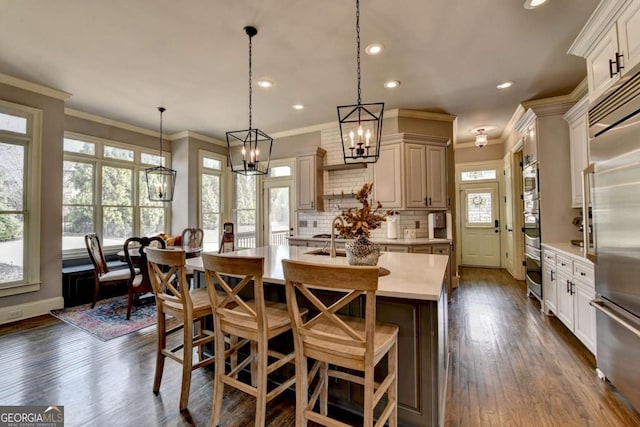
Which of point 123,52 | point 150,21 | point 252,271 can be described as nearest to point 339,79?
point 150,21

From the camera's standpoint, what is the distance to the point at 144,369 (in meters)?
2.43

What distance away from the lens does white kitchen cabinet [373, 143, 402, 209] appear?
4.45 metres

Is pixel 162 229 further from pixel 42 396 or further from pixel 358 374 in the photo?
pixel 358 374

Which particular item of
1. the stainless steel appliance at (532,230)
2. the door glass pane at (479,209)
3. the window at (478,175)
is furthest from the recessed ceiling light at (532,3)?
the door glass pane at (479,209)

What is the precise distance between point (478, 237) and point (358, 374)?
20.4 feet

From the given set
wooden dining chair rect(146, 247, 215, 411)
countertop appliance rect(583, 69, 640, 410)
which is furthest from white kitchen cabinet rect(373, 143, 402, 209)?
wooden dining chair rect(146, 247, 215, 411)

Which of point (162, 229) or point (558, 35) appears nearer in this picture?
point (558, 35)

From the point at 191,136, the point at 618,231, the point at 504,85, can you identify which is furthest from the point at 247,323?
the point at 191,136

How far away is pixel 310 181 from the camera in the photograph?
5125 mm

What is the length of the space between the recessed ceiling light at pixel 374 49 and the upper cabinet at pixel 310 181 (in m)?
2.25

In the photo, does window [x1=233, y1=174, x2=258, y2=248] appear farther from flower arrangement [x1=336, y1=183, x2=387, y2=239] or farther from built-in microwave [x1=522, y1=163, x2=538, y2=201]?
built-in microwave [x1=522, y1=163, x2=538, y2=201]

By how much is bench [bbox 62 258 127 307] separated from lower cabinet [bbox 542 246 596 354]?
19.5 feet

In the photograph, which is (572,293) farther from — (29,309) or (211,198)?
(29,309)

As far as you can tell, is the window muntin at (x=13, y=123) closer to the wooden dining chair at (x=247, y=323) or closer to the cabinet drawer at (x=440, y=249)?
the wooden dining chair at (x=247, y=323)
